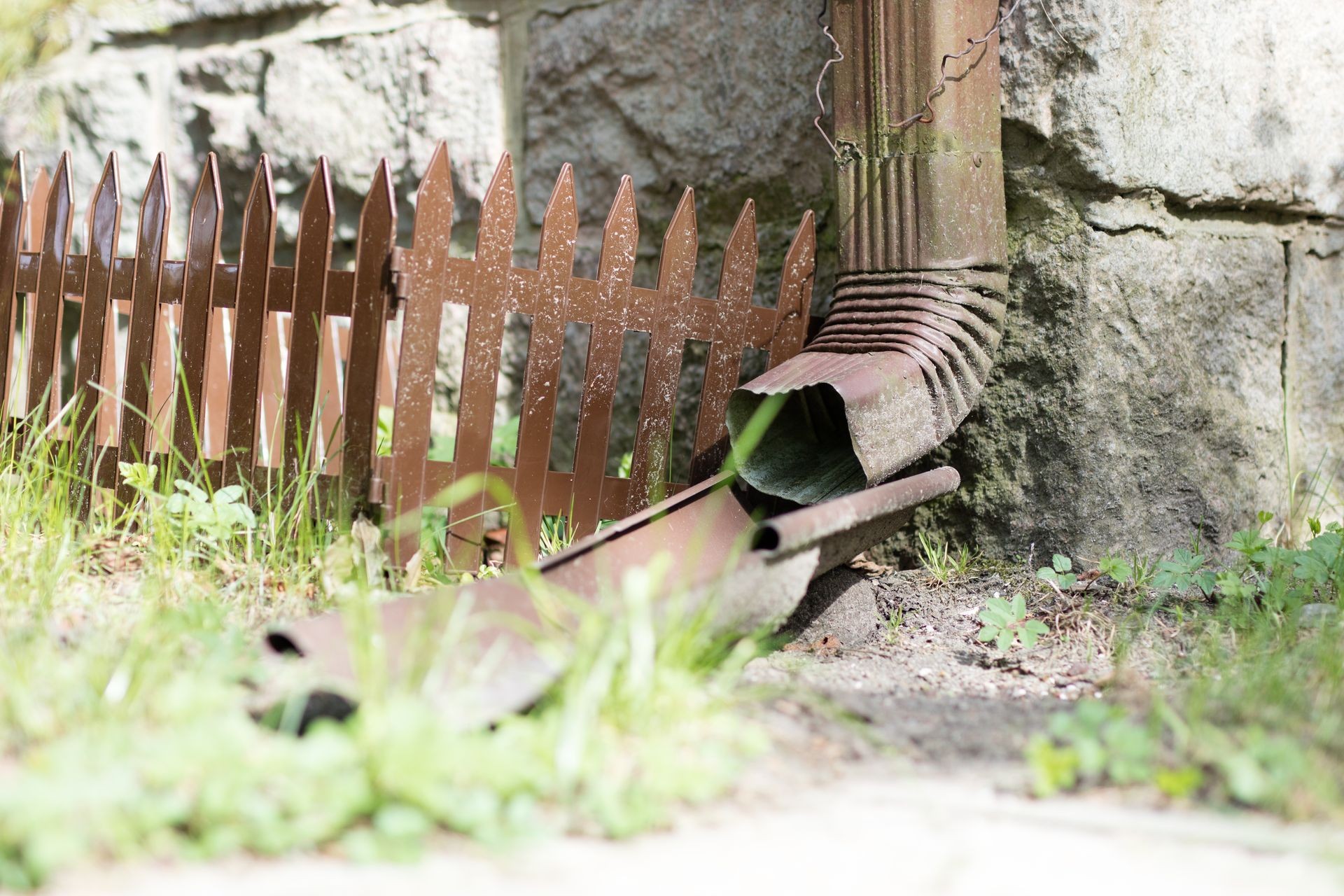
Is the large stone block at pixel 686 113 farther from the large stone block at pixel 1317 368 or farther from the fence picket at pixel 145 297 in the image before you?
the large stone block at pixel 1317 368

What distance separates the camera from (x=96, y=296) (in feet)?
8.90

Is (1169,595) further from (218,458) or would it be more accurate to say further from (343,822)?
(218,458)

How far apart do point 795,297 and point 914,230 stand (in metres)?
0.40

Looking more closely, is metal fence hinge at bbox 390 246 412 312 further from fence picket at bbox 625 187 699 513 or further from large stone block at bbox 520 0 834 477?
large stone block at bbox 520 0 834 477

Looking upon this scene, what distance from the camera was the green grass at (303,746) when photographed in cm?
121

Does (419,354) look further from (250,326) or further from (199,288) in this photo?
(199,288)

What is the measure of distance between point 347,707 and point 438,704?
0.25 metres

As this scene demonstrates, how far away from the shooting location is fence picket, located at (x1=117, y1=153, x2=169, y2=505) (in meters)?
2.61

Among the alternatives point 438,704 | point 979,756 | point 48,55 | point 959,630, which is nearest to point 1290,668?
point 979,756

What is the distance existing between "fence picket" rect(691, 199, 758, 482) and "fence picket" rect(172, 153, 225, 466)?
47.2 inches

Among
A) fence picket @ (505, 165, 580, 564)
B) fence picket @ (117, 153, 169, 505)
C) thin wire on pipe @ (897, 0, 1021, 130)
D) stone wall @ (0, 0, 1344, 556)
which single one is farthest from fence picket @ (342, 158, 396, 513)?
thin wire on pipe @ (897, 0, 1021, 130)

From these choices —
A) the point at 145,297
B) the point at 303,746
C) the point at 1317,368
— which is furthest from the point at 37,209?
the point at 1317,368

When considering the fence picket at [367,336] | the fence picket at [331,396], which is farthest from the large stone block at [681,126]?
the fence picket at [367,336]

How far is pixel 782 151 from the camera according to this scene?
295 centimetres
